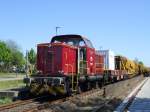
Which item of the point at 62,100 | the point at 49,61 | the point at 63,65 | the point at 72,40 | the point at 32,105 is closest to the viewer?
the point at 32,105

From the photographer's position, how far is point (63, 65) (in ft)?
65.5

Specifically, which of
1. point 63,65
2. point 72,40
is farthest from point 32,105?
point 72,40

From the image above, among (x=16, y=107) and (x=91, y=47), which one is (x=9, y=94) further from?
(x=91, y=47)

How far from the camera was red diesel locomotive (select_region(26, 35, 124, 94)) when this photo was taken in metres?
19.3

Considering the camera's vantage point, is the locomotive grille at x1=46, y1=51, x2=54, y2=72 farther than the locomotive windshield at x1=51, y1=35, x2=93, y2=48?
No

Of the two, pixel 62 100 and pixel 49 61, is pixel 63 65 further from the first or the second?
pixel 62 100

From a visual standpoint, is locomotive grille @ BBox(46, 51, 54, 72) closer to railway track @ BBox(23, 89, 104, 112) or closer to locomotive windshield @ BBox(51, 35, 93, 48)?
railway track @ BBox(23, 89, 104, 112)

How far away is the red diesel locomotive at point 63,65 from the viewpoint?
1927 cm

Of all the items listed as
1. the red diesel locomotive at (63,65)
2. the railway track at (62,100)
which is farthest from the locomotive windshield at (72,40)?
the railway track at (62,100)

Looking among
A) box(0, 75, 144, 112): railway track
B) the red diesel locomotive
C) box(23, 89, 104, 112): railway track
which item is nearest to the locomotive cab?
the red diesel locomotive

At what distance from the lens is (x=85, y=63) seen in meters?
22.5

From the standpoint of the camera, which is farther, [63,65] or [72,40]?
[72,40]

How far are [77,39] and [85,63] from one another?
148 centimetres

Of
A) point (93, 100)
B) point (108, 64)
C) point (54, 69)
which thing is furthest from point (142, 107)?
point (108, 64)
